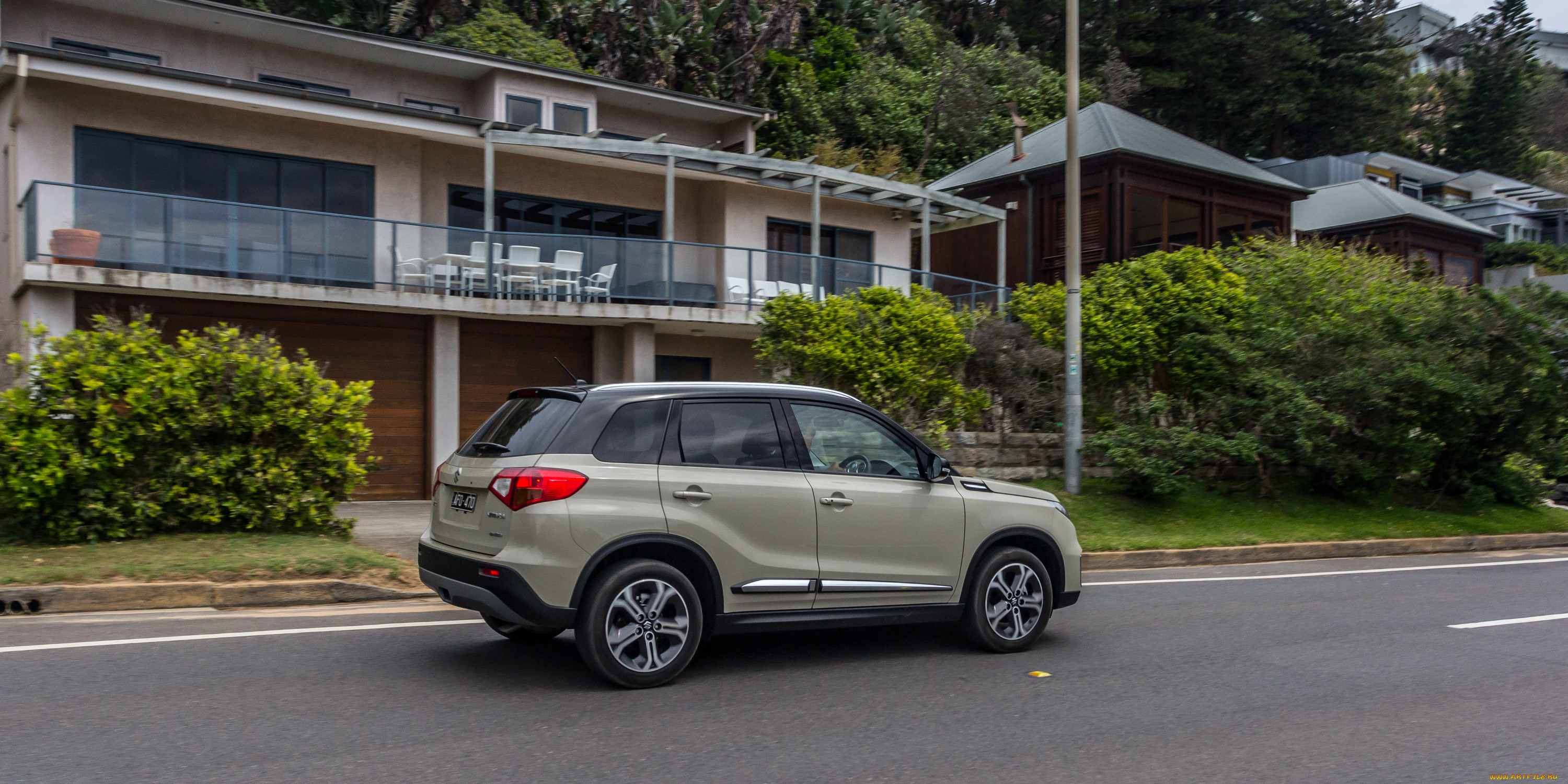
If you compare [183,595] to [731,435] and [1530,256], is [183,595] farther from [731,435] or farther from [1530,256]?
[1530,256]

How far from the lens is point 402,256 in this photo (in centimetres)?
1648

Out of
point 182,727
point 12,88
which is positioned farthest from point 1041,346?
point 12,88

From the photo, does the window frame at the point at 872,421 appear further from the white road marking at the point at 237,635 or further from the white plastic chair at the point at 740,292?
the white plastic chair at the point at 740,292

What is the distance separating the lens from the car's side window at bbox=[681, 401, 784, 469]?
243 inches

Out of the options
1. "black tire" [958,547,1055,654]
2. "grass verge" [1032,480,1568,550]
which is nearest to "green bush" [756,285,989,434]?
"grass verge" [1032,480,1568,550]

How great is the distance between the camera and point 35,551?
8.71 meters

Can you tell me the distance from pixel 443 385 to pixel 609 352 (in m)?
3.18

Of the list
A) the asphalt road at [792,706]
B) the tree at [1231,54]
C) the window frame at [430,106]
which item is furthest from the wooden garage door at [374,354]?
the tree at [1231,54]

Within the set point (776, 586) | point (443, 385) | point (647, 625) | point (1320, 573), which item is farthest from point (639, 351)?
point (647, 625)

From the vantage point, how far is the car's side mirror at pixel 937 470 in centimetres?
685

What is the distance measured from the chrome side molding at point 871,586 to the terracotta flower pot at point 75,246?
12.7m

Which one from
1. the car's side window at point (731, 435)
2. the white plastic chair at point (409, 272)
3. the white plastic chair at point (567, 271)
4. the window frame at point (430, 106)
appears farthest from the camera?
the window frame at point (430, 106)

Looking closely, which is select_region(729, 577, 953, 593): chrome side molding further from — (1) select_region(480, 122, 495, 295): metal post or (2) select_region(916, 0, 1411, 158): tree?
(2) select_region(916, 0, 1411, 158): tree

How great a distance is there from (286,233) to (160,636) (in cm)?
976
